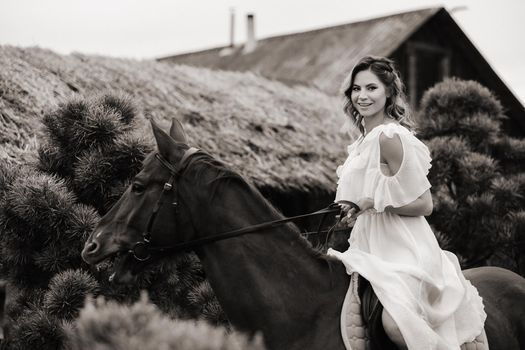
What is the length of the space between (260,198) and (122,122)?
2.15m

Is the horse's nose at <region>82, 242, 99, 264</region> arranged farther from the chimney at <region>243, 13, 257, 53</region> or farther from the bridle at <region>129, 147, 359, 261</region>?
the chimney at <region>243, 13, 257, 53</region>

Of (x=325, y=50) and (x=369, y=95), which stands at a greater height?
(x=325, y=50)

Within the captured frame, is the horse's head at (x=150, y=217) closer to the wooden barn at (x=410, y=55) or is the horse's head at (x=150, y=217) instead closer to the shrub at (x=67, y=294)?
the shrub at (x=67, y=294)

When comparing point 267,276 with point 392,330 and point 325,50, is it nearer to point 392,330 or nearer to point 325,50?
point 392,330

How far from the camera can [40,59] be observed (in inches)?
341

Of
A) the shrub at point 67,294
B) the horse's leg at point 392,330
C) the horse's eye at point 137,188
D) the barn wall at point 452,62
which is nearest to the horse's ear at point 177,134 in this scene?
the horse's eye at point 137,188

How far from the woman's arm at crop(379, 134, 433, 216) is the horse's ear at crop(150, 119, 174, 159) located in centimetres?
108

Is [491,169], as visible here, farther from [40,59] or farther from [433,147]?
[40,59]

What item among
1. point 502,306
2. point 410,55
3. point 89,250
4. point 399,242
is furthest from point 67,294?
point 410,55

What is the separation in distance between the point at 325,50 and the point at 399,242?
14861 millimetres

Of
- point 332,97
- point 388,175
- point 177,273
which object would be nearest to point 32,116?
point 177,273

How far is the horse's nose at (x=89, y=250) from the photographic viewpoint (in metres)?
3.52

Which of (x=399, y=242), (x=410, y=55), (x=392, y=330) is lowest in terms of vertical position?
(x=392, y=330)

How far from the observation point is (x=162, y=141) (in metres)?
3.50
